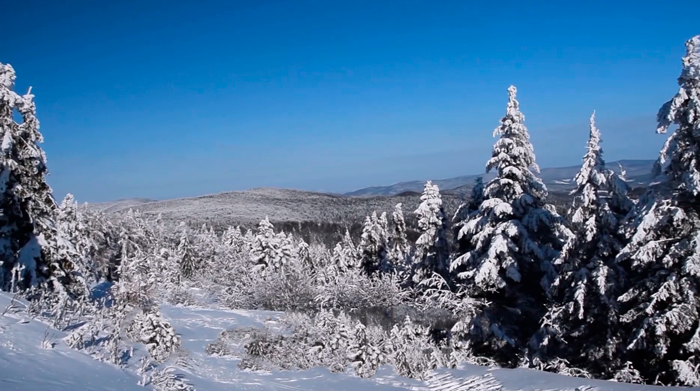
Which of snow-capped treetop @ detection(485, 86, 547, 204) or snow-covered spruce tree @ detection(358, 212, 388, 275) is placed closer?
snow-capped treetop @ detection(485, 86, 547, 204)

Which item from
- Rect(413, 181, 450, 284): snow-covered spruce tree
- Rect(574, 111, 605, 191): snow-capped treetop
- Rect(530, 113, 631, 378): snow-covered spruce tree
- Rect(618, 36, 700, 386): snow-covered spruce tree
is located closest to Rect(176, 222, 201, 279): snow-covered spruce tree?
Rect(413, 181, 450, 284): snow-covered spruce tree

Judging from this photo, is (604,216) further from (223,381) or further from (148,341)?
(148,341)

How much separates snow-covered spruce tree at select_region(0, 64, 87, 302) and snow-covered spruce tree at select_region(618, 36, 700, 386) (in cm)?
1802

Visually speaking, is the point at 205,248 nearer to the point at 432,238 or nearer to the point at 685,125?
the point at 432,238

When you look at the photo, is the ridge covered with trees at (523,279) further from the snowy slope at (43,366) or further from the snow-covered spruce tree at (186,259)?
the snow-covered spruce tree at (186,259)

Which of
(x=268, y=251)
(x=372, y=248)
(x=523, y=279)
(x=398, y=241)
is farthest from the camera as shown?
(x=268, y=251)

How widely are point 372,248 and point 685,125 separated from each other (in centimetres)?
2948

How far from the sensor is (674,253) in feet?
45.5

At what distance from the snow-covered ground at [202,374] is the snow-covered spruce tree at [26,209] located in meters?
4.80

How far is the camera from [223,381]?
12086 millimetres

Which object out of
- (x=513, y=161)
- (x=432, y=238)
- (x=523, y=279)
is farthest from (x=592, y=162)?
(x=432, y=238)

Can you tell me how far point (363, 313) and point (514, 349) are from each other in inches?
446

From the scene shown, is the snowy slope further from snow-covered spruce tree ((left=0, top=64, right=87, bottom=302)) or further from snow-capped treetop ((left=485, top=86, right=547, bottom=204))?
snow-capped treetop ((left=485, top=86, right=547, bottom=204))

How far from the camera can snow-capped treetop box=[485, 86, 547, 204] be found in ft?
63.7
